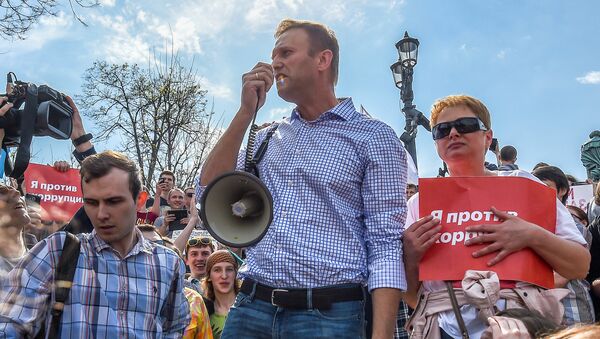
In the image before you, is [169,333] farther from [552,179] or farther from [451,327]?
[552,179]

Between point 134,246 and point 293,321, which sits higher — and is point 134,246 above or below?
above

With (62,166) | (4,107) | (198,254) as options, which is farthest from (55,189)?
(4,107)

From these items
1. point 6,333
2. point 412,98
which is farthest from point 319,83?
point 412,98

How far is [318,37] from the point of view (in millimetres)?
2562

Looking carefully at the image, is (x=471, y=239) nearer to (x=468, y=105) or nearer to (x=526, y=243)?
(x=526, y=243)

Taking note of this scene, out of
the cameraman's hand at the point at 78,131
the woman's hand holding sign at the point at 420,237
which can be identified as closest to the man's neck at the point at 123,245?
the cameraman's hand at the point at 78,131

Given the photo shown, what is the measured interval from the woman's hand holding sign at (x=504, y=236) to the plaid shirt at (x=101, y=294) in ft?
4.62

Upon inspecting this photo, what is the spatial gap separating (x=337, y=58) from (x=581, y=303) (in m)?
1.66

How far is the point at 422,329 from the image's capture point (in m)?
2.32

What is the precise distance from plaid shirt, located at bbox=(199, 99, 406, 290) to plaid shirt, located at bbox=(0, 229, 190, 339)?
1.92 feet

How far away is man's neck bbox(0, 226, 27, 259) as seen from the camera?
290 centimetres

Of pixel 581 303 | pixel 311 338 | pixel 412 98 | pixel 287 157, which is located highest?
pixel 412 98

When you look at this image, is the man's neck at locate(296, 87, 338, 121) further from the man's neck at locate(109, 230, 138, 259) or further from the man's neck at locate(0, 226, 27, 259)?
the man's neck at locate(0, 226, 27, 259)

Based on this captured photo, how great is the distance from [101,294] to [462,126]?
171cm
